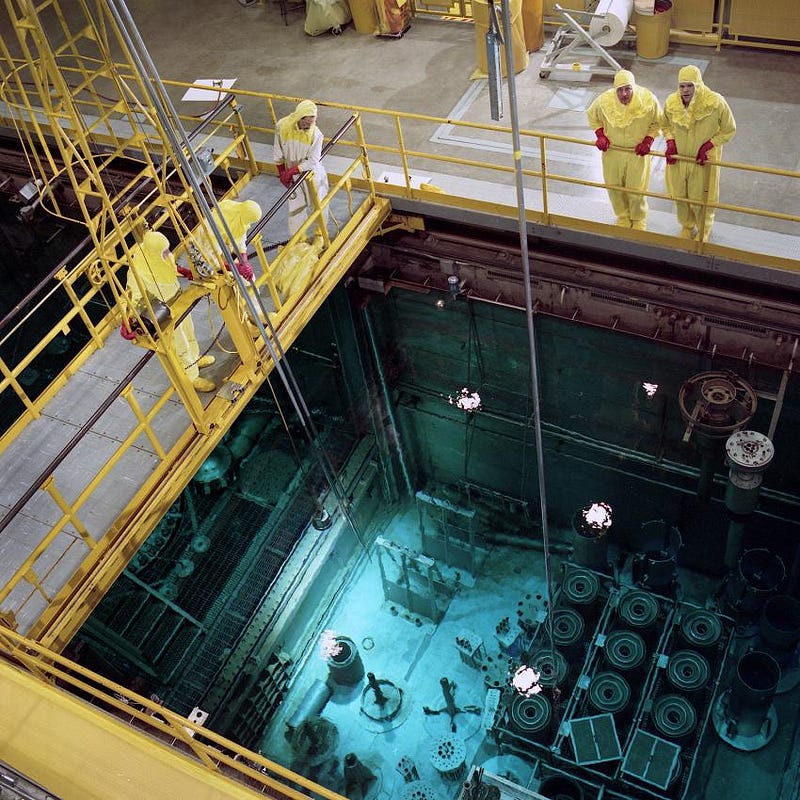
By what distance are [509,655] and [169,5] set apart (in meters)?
12.5

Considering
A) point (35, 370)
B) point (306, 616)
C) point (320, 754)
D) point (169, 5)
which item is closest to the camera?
point (320, 754)

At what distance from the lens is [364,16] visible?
43.1 feet

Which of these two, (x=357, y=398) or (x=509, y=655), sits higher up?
(x=357, y=398)

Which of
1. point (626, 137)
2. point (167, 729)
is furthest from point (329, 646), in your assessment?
point (626, 137)

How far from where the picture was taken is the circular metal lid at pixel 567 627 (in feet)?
34.2

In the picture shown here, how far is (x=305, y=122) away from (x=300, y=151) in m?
0.34

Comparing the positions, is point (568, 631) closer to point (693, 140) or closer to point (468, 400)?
point (468, 400)

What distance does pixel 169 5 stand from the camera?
15.2 m

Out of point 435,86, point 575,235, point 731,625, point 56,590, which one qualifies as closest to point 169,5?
point 435,86

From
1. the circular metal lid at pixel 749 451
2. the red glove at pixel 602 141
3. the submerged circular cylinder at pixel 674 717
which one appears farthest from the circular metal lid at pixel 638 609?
the red glove at pixel 602 141

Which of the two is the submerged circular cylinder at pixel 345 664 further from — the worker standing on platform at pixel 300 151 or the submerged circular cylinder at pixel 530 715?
the worker standing on platform at pixel 300 151

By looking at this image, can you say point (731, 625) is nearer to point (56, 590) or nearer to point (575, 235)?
point (575, 235)

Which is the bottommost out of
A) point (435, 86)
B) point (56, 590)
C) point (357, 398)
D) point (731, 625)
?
point (56, 590)

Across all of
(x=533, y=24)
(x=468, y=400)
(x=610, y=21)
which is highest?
(x=533, y=24)
